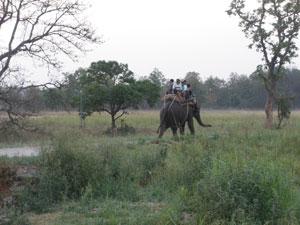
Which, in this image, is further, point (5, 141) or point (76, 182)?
point (5, 141)

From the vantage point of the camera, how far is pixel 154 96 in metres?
38.3

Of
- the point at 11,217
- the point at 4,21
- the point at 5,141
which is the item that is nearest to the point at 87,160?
the point at 11,217

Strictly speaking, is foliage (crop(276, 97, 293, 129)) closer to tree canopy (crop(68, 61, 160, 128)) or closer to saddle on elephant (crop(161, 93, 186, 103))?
tree canopy (crop(68, 61, 160, 128))

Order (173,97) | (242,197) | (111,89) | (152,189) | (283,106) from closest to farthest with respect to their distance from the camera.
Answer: (242,197)
(152,189)
(173,97)
(111,89)
(283,106)

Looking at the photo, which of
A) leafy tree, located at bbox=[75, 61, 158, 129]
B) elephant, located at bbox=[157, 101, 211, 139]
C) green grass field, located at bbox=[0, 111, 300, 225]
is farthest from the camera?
leafy tree, located at bbox=[75, 61, 158, 129]

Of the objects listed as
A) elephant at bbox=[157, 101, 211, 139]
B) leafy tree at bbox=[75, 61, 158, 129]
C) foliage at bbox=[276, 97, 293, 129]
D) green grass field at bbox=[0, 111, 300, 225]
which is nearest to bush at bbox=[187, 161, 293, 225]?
green grass field at bbox=[0, 111, 300, 225]

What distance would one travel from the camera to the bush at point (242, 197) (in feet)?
31.1

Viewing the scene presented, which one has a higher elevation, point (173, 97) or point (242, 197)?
point (173, 97)

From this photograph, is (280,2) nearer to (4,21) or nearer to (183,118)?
(183,118)

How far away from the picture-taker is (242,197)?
9523 millimetres

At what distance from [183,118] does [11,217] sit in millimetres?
17093

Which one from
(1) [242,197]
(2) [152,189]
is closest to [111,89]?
(2) [152,189]

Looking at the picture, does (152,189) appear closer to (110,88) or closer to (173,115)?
(173,115)

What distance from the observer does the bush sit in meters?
9.48
